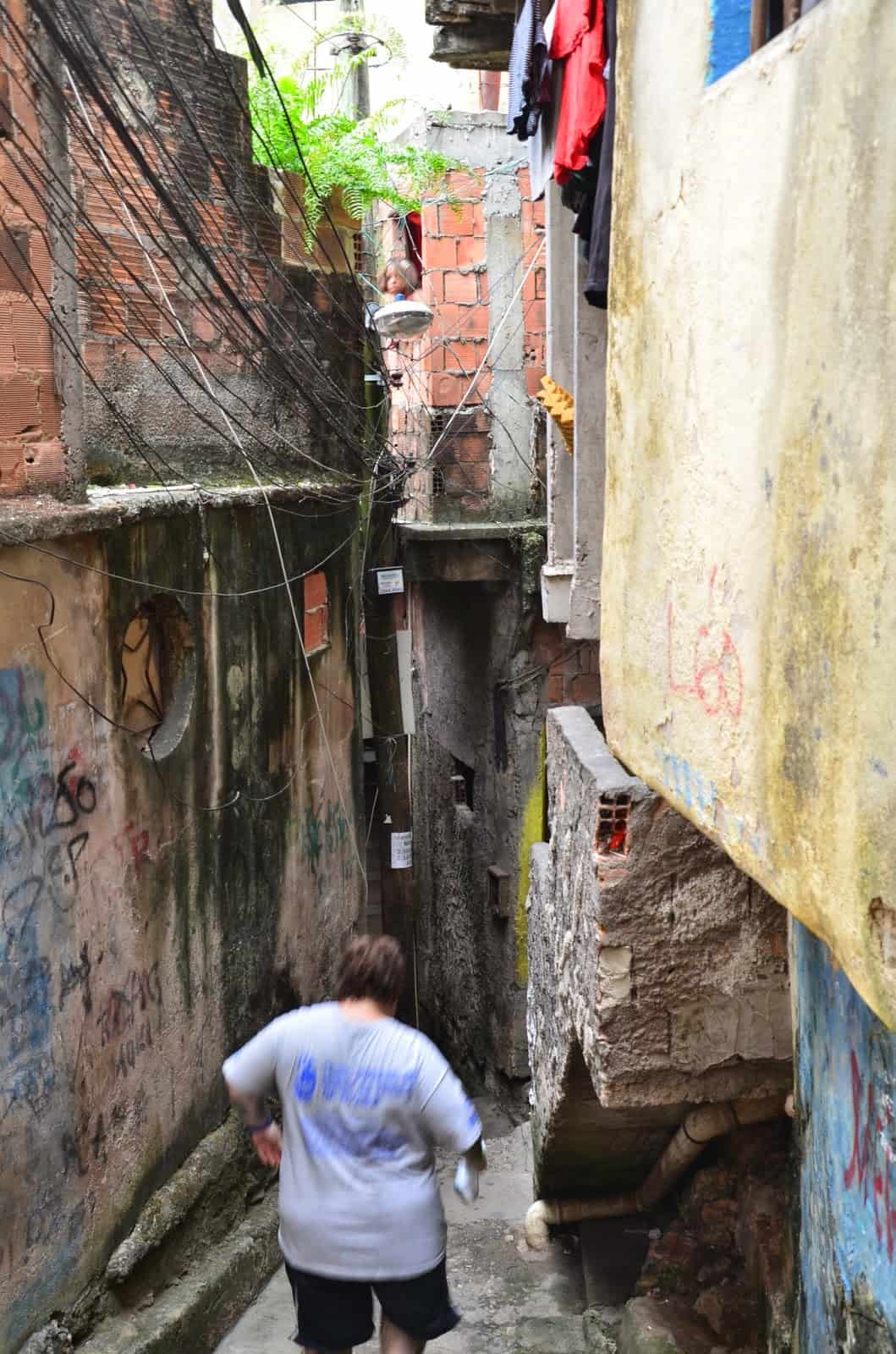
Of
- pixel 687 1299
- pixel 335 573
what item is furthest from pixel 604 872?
pixel 335 573

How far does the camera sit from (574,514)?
231 inches

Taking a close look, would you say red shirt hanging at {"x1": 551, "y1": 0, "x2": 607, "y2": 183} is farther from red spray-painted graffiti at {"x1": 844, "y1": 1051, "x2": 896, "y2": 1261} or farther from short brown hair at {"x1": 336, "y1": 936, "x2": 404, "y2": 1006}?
red spray-painted graffiti at {"x1": 844, "y1": 1051, "x2": 896, "y2": 1261}

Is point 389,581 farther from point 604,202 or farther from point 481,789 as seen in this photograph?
point 604,202

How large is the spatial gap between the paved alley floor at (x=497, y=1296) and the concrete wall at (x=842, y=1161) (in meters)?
1.97

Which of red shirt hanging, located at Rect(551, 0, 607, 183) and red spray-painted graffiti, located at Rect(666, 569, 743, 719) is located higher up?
red shirt hanging, located at Rect(551, 0, 607, 183)

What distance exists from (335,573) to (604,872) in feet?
17.8

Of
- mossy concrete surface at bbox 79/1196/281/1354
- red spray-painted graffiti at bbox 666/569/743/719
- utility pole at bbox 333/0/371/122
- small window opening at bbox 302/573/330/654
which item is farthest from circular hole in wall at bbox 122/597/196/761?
utility pole at bbox 333/0/371/122

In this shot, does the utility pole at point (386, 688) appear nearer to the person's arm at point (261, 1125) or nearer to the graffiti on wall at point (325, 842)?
the graffiti on wall at point (325, 842)

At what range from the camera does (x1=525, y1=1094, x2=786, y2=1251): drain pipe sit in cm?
502

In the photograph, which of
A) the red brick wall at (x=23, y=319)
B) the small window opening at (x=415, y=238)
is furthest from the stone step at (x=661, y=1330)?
the small window opening at (x=415, y=238)

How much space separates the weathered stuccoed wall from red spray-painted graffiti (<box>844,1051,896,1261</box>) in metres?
3.06

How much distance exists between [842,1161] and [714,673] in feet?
3.97

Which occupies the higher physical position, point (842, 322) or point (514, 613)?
point (842, 322)

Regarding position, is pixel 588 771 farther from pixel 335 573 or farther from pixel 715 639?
pixel 335 573
